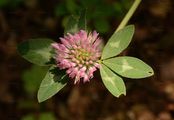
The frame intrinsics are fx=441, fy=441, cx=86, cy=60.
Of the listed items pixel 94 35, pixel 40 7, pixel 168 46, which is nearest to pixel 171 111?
pixel 168 46

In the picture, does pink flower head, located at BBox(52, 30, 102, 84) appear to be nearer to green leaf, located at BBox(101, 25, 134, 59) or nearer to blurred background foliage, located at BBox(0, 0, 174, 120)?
green leaf, located at BBox(101, 25, 134, 59)

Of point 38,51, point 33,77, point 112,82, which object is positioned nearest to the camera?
point 112,82

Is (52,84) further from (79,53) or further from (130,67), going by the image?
(130,67)

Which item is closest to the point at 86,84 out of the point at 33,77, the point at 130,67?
the point at 33,77

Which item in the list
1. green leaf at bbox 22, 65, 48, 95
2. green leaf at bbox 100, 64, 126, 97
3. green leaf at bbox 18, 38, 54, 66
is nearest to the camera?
green leaf at bbox 100, 64, 126, 97

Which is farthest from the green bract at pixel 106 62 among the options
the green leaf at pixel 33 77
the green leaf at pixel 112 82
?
the green leaf at pixel 33 77

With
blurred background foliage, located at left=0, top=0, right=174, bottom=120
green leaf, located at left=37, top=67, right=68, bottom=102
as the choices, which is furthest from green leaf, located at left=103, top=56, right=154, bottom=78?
blurred background foliage, located at left=0, top=0, right=174, bottom=120
